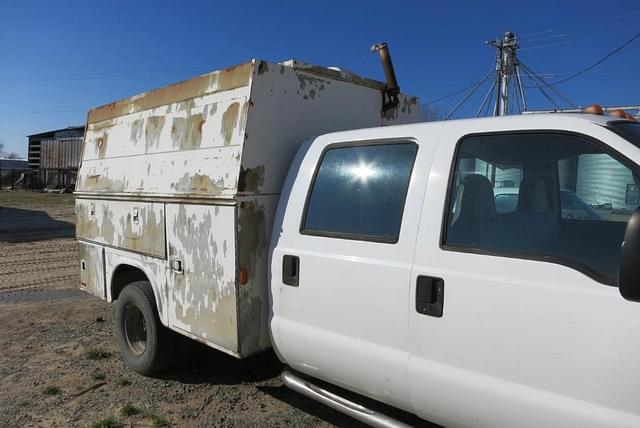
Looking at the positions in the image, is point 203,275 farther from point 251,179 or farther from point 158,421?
point 158,421

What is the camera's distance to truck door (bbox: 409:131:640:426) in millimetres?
1957

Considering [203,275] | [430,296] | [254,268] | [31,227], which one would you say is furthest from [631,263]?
[31,227]

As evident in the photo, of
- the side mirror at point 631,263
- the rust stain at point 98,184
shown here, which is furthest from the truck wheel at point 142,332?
the side mirror at point 631,263

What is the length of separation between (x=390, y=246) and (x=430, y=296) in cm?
35

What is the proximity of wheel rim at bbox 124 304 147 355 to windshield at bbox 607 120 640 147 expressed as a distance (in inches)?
152

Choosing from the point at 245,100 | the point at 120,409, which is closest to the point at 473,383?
the point at 245,100

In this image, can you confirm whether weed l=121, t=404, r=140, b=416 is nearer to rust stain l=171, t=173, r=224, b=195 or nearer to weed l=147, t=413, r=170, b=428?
weed l=147, t=413, r=170, b=428

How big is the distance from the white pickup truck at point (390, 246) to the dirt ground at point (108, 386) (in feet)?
1.13

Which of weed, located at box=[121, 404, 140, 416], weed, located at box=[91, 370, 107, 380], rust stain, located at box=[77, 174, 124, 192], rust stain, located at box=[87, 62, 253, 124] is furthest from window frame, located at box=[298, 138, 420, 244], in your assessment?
weed, located at box=[91, 370, 107, 380]

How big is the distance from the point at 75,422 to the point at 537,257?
3.34 metres

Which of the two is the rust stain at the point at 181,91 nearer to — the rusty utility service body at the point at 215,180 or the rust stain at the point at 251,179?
the rusty utility service body at the point at 215,180

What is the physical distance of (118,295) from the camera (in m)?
4.88

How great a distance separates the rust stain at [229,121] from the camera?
3383mm

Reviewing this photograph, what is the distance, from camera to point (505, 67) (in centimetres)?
2208
